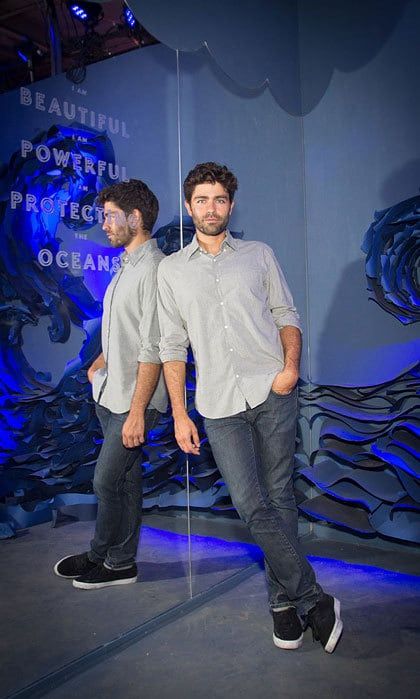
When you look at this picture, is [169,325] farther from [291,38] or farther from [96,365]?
[291,38]

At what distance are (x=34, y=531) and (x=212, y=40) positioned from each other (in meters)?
2.37

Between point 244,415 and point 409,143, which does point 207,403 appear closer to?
point 244,415

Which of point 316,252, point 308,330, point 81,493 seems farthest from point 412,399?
point 81,493

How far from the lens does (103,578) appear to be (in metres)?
2.51

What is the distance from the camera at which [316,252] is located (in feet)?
12.9

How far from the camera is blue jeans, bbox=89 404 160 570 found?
98.6 inches

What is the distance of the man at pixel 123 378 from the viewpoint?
2.48m

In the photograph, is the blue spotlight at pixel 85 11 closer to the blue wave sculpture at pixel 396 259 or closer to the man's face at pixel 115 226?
the man's face at pixel 115 226

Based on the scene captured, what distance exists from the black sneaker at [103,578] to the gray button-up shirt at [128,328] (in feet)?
1.91

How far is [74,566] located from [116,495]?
306mm

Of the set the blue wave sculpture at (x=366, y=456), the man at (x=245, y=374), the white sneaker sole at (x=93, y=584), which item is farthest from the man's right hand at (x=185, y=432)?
the blue wave sculpture at (x=366, y=456)

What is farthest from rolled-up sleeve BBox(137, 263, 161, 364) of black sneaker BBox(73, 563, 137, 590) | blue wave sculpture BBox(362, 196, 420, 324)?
blue wave sculpture BBox(362, 196, 420, 324)

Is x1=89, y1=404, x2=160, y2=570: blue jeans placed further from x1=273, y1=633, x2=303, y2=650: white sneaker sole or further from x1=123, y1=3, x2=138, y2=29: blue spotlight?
x1=123, y1=3, x2=138, y2=29: blue spotlight

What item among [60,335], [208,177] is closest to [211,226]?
[208,177]
